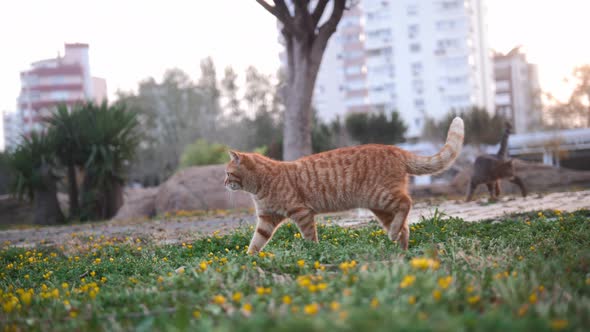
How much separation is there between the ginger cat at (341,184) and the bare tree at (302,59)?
26.5 ft

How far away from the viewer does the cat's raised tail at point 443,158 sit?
5.78m

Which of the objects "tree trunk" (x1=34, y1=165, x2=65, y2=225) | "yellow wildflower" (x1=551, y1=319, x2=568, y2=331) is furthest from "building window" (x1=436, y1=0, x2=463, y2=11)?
"yellow wildflower" (x1=551, y1=319, x2=568, y2=331)

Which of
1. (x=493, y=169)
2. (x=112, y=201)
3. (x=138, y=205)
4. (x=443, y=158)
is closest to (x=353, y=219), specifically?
(x=493, y=169)

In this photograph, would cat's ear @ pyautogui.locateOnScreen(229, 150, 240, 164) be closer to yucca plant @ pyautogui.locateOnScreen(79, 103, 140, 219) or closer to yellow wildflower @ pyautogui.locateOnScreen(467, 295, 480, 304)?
yellow wildflower @ pyautogui.locateOnScreen(467, 295, 480, 304)

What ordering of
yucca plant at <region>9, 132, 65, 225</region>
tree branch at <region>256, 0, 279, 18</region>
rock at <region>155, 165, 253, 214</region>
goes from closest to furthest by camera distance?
tree branch at <region>256, 0, 279, 18</region>, rock at <region>155, 165, 253, 214</region>, yucca plant at <region>9, 132, 65, 225</region>

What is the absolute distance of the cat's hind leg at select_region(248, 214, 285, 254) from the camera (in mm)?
5910

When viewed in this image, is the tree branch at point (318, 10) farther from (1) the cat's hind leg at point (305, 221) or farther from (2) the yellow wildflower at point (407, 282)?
(2) the yellow wildflower at point (407, 282)

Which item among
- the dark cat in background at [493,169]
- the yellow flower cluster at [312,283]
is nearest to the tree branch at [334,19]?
the dark cat in background at [493,169]

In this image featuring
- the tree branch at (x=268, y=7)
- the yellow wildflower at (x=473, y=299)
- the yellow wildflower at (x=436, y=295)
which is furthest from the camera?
the tree branch at (x=268, y=7)

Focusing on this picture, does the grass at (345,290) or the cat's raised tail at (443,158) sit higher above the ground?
the cat's raised tail at (443,158)

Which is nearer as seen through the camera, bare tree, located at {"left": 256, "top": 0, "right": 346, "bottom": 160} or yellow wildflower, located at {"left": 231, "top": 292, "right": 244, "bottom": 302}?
yellow wildflower, located at {"left": 231, "top": 292, "right": 244, "bottom": 302}

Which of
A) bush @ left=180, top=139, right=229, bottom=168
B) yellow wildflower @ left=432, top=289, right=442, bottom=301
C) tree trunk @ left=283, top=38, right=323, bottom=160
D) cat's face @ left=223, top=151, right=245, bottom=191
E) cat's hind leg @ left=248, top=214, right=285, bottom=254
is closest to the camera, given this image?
yellow wildflower @ left=432, top=289, right=442, bottom=301

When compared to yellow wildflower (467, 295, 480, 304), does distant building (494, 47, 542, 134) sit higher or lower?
higher

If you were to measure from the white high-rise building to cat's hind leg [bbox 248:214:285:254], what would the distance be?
5695 centimetres
